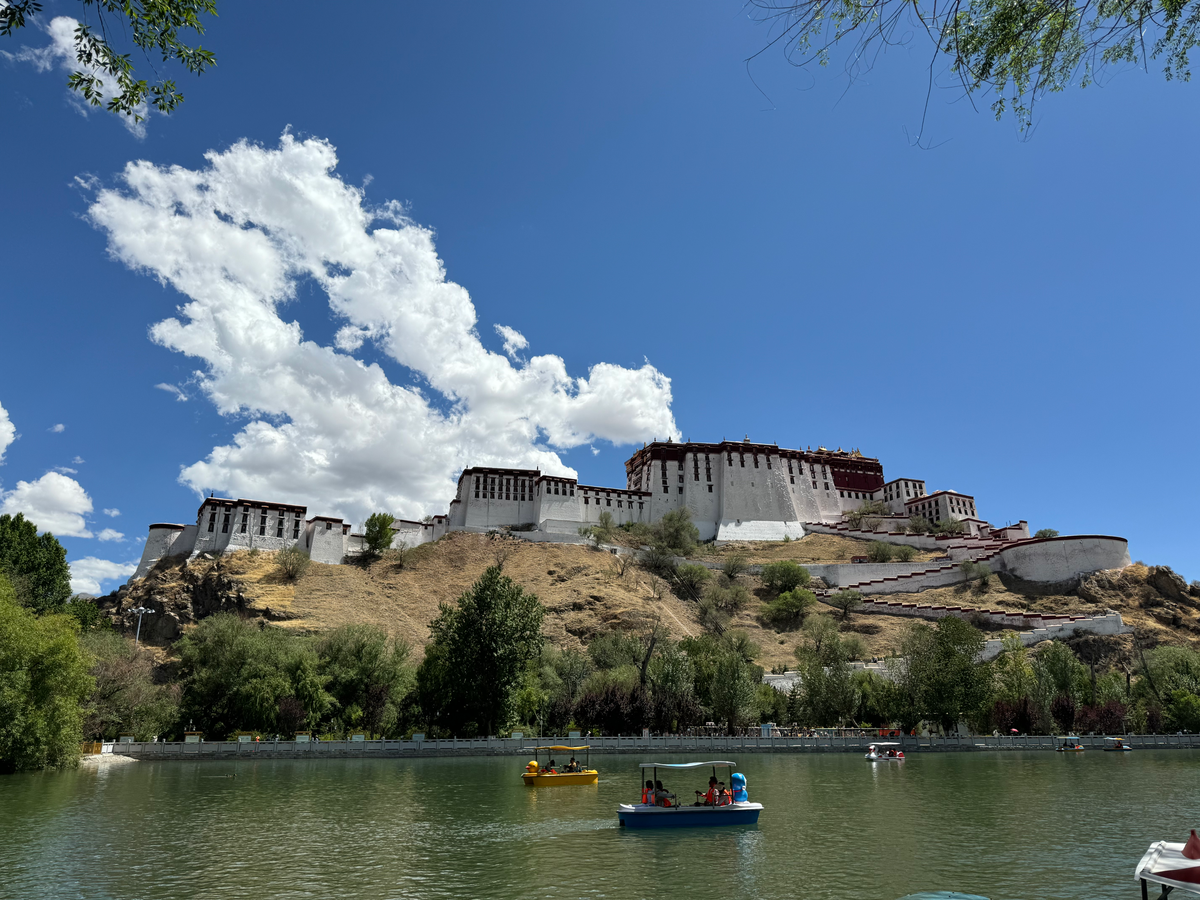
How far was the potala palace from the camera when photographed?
81312 millimetres

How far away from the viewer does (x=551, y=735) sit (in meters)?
48.2

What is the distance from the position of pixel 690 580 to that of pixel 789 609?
12450 mm


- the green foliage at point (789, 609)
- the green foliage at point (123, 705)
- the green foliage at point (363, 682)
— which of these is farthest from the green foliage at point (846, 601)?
the green foliage at point (123, 705)

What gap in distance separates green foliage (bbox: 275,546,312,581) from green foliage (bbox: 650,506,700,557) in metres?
40.8

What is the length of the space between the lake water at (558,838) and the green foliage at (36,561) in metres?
35.8

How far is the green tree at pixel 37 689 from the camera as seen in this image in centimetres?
2859

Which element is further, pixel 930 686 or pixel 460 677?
pixel 930 686

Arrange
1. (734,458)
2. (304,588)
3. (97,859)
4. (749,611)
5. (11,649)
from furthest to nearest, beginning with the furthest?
1. (734,458)
2. (749,611)
3. (304,588)
4. (11,649)
5. (97,859)

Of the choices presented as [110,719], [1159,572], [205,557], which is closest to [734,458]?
[1159,572]

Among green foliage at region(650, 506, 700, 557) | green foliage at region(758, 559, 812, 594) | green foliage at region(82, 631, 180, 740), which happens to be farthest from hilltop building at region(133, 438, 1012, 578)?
green foliage at region(82, 631, 180, 740)

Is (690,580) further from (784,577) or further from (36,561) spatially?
(36,561)

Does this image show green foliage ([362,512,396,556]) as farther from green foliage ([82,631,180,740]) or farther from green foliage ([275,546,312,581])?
green foliage ([82,631,180,740])

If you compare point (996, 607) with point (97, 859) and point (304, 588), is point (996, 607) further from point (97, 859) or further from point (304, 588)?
point (97, 859)

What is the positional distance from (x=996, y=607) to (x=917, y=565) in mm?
11991
